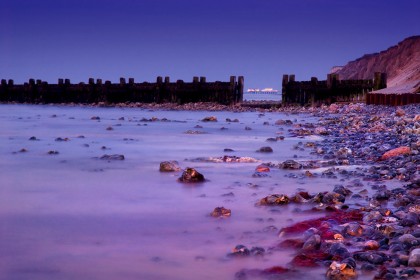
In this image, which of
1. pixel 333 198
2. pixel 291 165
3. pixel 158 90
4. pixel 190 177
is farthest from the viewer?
pixel 158 90

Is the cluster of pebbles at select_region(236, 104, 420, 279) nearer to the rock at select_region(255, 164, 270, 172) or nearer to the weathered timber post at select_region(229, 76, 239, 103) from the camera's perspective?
the rock at select_region(255, 164, 270, 172)

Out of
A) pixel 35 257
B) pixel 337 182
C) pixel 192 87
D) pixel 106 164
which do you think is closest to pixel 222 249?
pixel 35 257

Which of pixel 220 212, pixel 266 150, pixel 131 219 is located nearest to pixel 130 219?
pixel 131 219

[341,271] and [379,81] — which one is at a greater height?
[379,81]

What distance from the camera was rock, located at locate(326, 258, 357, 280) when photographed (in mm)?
2758

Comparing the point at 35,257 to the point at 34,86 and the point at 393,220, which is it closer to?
the point at 393,220

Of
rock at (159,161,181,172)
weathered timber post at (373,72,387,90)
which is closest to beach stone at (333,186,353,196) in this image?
rock at (159,161,181,172)

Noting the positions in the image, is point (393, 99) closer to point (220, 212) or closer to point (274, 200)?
point (274, 200)

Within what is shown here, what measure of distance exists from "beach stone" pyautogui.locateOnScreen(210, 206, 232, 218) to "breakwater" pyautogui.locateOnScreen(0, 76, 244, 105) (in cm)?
2663

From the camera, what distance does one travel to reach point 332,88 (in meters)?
28.1

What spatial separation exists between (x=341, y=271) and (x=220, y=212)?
5.32 ft

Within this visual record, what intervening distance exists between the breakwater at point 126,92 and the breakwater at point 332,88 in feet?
12.1

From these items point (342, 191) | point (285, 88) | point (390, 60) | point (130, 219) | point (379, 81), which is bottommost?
point (130, 219)

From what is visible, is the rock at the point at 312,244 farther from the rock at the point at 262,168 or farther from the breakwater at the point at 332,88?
the breakwater at the point at 332,88
